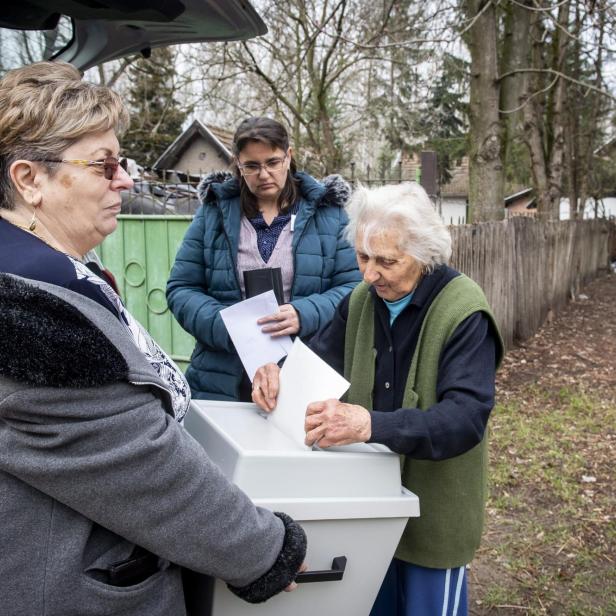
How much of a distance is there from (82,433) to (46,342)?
16 centimetres

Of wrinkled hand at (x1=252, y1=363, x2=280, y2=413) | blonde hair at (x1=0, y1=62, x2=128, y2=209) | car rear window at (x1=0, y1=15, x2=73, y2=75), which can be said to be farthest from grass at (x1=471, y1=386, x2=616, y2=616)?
car rear window at (x1=0, y1=15, x2=73, y2=75)

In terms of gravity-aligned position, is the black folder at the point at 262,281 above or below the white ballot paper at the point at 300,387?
above

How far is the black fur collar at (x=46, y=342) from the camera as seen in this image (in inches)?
42.2

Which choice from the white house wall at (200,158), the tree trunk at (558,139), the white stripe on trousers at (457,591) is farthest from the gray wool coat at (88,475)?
the white house wall at (200,158)

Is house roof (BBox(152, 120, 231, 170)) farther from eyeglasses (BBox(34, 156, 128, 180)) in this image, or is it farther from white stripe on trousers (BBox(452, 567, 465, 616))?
eyeglasses (BBox(34, 156, 128, 180))

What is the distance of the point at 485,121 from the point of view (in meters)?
8.20

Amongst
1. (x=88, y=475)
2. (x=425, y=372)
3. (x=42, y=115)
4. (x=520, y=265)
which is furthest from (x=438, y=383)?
(x=520, y=265)

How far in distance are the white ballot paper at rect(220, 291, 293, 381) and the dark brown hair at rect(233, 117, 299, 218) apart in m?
0.46

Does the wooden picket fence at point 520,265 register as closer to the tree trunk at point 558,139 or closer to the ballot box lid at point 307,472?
the tree trunk at point 558,139

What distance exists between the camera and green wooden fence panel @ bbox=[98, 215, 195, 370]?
18.3 feet

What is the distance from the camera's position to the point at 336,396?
62.6 inches

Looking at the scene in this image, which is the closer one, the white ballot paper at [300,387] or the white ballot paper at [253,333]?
the white ballot paper at [300,387]

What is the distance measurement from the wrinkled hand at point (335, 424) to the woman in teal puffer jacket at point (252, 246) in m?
1.00

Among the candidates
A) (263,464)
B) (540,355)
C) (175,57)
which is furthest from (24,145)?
(175,57)
